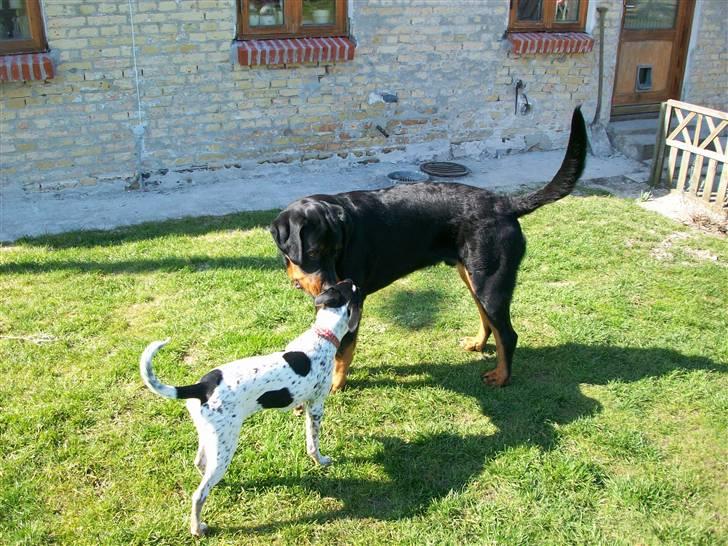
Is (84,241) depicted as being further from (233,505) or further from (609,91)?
(609,91)

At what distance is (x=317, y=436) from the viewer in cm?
329

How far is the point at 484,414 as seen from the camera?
385cm

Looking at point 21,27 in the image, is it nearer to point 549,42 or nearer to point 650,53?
point 549,42

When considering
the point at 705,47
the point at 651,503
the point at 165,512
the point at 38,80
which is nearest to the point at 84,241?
the point at 38,80

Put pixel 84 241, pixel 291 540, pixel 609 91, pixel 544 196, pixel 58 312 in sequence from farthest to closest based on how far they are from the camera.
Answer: pixel 609 91, pixel 84 241, pixel 58 312, pixel 544 196, pixel 291 540

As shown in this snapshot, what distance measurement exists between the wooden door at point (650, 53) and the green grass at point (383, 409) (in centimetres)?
461

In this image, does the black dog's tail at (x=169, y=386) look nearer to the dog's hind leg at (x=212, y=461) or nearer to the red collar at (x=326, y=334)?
the dog's hind leg at (x=212, y=461)

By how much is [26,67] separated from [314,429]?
5019mm

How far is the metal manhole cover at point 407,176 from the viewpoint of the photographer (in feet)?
Result: 25.2

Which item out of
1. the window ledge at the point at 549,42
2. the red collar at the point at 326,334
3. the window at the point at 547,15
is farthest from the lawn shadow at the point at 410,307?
the window at the point at 547,15

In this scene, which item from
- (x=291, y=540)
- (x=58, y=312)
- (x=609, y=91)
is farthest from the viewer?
(x=609, y=91)

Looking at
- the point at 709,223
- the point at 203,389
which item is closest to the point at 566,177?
the point at 203,389

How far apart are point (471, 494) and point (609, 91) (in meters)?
7.57

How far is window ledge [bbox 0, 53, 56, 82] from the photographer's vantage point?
6250mm
